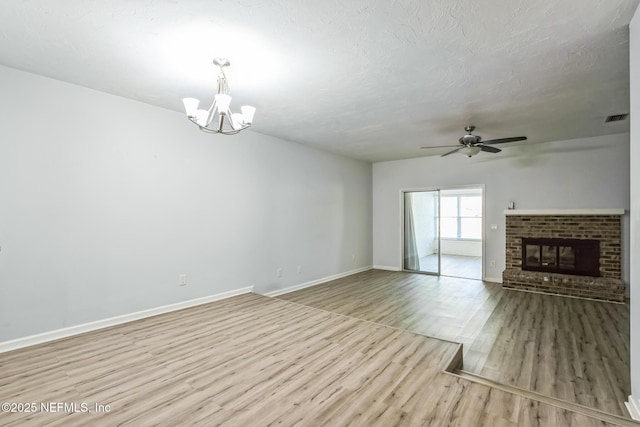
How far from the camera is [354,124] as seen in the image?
430cm

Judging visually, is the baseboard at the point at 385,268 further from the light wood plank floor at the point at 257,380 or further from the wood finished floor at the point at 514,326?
the light wood plank floor at the point at 257,380

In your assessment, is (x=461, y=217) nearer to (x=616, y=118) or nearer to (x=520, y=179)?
(x=520, y=179)

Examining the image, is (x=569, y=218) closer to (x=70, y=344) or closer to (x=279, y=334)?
(x=279, y=334)

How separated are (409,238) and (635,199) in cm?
526

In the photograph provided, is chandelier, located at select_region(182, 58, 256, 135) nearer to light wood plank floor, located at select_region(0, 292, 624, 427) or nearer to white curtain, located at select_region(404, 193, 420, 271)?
light wood plank floor, located at select_region(0, 292, 624, 427)

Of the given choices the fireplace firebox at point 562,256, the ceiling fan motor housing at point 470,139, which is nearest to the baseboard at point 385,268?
the fireplace firebox at point 562,256

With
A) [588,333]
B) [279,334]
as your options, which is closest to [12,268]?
[279,334]

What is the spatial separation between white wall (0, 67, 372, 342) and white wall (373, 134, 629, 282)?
3050 mm

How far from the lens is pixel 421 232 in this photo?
7.15 meters

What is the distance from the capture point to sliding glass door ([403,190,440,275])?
22.8 ft

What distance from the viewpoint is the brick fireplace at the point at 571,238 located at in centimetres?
480

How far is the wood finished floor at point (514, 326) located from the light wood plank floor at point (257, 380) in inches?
25.0

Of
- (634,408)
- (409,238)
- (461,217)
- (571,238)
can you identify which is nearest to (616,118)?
(571,238)

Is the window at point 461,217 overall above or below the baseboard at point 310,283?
above
